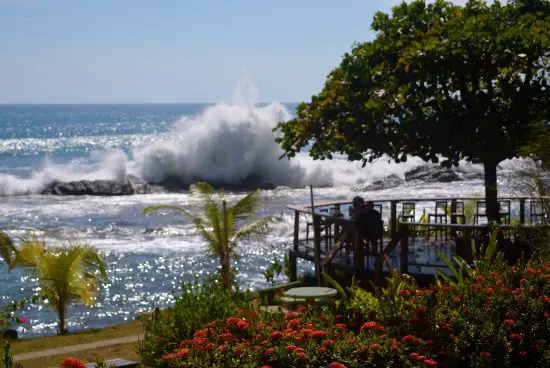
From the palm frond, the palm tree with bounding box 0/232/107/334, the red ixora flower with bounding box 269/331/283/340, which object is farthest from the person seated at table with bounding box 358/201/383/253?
the red ixora flower with bounding box 269/331/283/340

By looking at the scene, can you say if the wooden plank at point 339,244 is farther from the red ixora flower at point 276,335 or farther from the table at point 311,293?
the red ixora flower at point 276,335

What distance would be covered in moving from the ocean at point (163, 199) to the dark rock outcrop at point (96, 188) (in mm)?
1208

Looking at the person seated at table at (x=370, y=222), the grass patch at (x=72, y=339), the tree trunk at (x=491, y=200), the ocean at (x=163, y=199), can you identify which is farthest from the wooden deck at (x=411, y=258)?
the ocean at (x=163, y=199)

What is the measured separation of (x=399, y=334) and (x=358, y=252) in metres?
7.47

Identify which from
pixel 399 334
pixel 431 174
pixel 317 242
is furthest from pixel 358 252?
pixel 431 174

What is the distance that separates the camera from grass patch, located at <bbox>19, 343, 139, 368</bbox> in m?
11.4

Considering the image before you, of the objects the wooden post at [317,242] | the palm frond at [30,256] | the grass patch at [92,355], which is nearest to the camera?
the grass patch at [92,355]

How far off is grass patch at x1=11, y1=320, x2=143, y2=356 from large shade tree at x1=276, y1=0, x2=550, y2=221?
5962 mm

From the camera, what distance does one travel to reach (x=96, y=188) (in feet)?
167

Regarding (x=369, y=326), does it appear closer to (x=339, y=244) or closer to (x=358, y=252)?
(x=358, y=252)

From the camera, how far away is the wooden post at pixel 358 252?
50.4ft

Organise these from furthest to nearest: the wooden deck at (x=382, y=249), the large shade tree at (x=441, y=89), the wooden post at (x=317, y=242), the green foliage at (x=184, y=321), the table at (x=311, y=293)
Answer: the large shade tree at (x=441, y=89)
the wooden post at (x=317, y=242)
the wooden deck at (x=382, y=249)
the table at (x=311, y=293)
the green foliage at (x=184, y=321)

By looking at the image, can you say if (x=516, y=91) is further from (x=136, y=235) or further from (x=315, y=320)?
(x=136, y=235)

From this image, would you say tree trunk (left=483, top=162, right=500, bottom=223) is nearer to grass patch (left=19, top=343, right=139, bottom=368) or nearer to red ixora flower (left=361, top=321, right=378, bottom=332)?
grass patch (left=19, top=343, right=139, bottom=368)
